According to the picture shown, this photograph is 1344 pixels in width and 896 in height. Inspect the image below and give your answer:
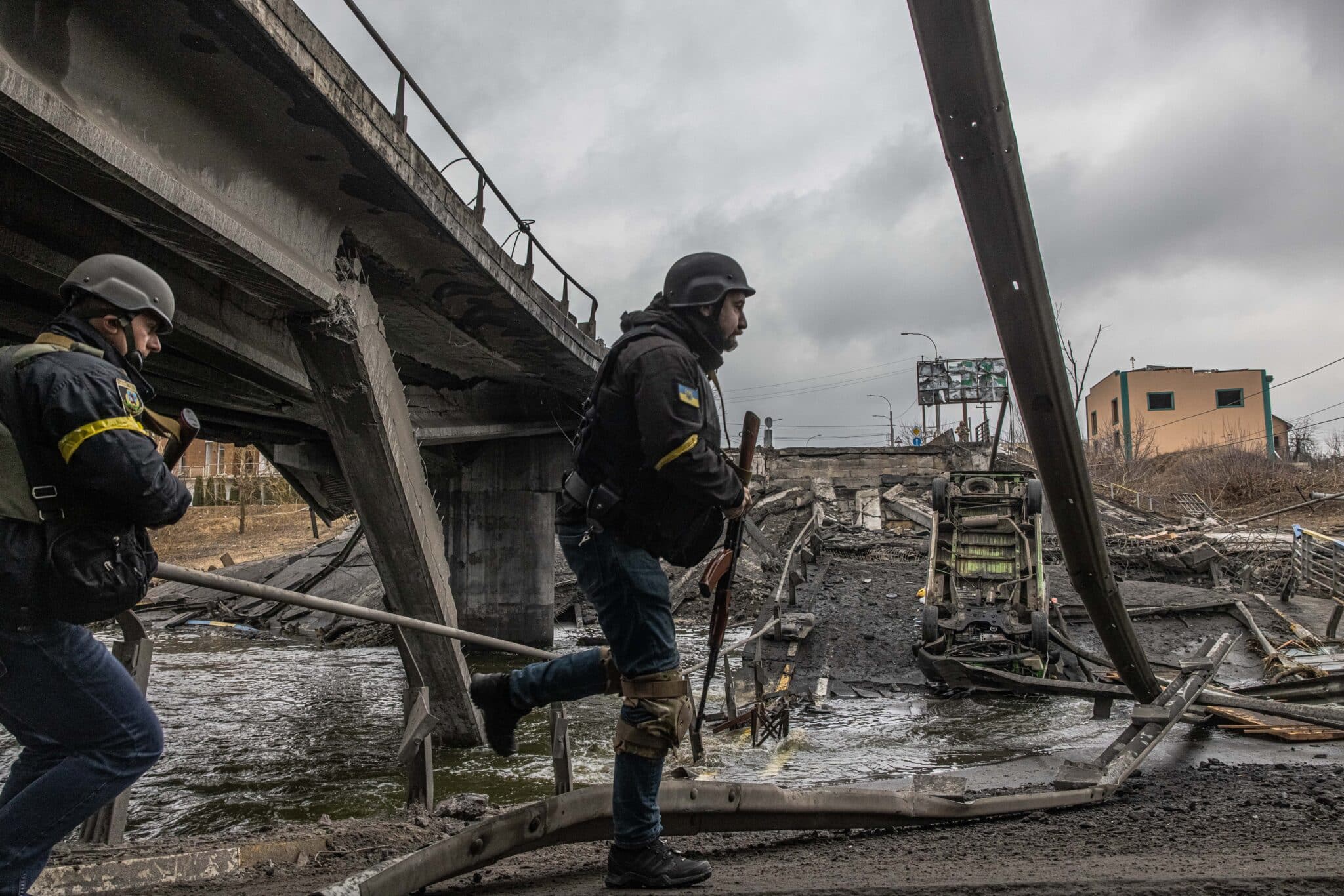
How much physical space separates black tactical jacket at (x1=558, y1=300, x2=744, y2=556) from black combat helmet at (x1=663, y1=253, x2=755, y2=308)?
0.20ft

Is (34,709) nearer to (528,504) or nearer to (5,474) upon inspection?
(5,474)

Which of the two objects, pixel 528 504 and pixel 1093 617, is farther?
pixel 528 504

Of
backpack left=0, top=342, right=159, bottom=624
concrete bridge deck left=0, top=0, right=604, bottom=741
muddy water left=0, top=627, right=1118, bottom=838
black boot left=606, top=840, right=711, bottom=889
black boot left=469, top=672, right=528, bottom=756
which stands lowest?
muddy water left=0, top=627, right=1118, bottom=838

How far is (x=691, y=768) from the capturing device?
19.5 ft

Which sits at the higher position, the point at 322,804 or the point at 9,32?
the point at 9,32

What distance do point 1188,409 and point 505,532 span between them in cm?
3708

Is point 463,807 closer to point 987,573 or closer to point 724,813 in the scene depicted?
point 724,813

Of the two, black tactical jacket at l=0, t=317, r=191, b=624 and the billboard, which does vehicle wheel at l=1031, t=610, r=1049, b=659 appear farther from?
the billboard

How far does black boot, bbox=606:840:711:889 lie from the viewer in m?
2.53

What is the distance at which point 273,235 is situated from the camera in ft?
19.5

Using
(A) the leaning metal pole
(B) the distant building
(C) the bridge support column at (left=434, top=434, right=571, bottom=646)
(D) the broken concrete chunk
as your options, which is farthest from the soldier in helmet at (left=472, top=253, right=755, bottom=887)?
(B) the distant building

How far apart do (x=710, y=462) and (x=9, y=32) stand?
3.77 m

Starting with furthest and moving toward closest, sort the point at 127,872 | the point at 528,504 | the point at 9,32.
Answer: the point at 528,504 → the point at 9,32 → the point at 127,872

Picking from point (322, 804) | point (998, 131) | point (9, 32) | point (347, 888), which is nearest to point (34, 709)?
point (347, 888)
